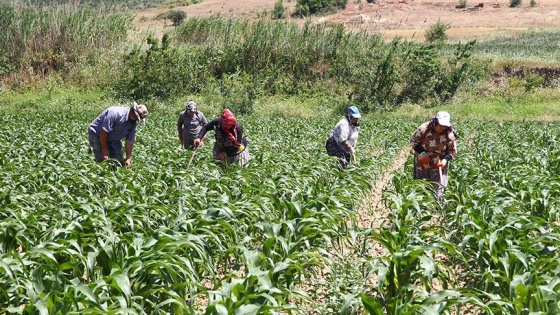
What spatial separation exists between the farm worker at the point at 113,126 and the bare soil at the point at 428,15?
56178 millimetres

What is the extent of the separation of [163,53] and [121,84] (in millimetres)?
3051

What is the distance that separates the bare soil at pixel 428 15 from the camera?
68.9 m

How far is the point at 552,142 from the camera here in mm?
15211

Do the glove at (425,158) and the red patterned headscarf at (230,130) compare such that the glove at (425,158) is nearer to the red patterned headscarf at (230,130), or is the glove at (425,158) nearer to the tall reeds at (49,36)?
the red patterned headscarf at (230,130)

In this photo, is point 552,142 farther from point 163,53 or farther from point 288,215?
point 163,53

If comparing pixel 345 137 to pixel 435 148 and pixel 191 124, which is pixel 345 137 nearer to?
pixel 435 148

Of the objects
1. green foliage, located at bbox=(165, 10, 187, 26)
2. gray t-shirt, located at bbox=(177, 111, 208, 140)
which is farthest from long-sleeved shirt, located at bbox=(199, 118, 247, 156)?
green foliage, located at bbox=(165, 10, 187, 26)

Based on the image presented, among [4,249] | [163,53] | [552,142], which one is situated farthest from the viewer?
[163,53]

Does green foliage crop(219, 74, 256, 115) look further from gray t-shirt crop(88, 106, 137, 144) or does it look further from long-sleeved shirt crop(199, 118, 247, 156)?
gray t-shirt crop(88, 106, 137, 144)

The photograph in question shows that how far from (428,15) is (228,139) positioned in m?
80.6

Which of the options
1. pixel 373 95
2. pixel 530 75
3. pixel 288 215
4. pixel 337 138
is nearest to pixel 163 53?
pixel 373 95

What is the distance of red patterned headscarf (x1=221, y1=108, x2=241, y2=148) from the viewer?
9391 millimetres

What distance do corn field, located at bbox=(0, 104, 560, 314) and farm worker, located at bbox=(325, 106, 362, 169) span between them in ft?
2.01

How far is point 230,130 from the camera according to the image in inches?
379
